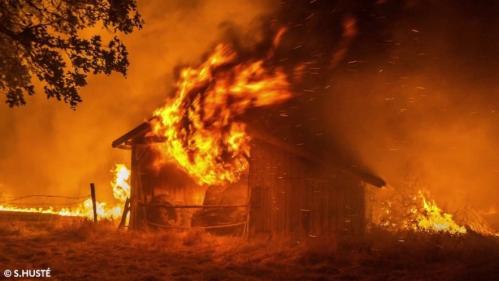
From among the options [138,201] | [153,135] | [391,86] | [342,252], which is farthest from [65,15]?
[391,86]

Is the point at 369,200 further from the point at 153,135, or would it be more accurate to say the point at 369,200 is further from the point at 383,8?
the point at 383,8

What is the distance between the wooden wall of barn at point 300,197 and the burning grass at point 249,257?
100 cm

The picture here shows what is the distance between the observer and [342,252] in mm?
12492

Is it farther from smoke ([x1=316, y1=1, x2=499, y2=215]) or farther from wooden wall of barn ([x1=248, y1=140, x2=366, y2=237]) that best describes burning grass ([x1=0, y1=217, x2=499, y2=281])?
smoke ([x1=316, y1=1, x2=499, y2=215])

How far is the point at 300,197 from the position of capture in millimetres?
15484

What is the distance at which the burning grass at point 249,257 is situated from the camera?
10508 millimetres

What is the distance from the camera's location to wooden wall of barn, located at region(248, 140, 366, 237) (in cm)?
1497

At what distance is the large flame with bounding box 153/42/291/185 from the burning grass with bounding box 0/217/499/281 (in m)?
3.13

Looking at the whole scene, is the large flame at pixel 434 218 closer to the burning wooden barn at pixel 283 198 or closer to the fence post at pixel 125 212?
the burning wooden barn at pixel 283 198

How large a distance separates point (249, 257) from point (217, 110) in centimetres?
652

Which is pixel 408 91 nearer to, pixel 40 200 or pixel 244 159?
pixel 244 159

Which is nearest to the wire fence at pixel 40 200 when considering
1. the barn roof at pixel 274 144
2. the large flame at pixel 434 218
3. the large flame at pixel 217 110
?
the barn roof at pixel 274 144

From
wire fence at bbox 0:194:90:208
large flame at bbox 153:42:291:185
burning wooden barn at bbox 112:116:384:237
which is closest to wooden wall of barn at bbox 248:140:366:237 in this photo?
burning wooden barn at bbox 112:116:384:237

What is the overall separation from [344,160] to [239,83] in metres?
5.16
